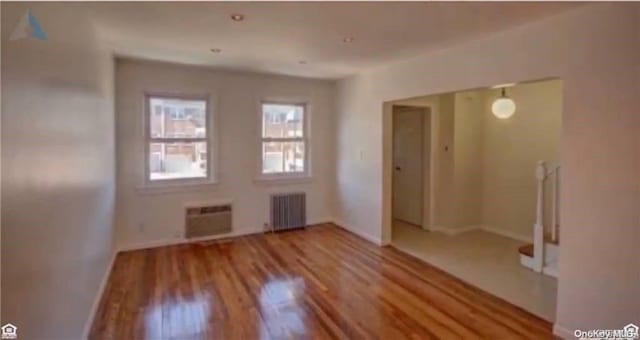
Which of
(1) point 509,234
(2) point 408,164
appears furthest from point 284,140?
(1) point 509,234

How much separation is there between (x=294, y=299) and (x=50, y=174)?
2.13 meters

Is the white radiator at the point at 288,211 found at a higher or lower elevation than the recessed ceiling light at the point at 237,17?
lower

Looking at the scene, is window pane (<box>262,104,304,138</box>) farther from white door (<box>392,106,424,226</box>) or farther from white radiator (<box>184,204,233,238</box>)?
white door (<box>392,106,424,226</box>)

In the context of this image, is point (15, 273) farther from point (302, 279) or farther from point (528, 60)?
point (528, 60)

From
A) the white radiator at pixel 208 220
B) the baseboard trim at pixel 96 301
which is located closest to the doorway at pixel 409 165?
the white radiator at pixel 208 220

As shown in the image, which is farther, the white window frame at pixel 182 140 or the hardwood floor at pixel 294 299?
the white window frame at pixel 182 140

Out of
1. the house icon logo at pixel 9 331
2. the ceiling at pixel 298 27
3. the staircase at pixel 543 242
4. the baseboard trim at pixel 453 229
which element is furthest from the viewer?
the baseboard trim at pixel 453 229

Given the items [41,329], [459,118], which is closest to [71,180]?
[41,329]

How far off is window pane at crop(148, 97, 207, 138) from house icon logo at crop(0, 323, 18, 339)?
367 cm

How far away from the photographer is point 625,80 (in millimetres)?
2260

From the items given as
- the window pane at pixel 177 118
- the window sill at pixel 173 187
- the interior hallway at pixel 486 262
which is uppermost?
the window pane at pixel 177 118

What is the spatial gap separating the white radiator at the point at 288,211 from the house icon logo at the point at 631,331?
4.08 m

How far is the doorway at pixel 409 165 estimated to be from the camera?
571 centimetres

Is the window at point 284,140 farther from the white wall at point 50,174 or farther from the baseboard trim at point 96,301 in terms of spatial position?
the white wall at point 50,174
